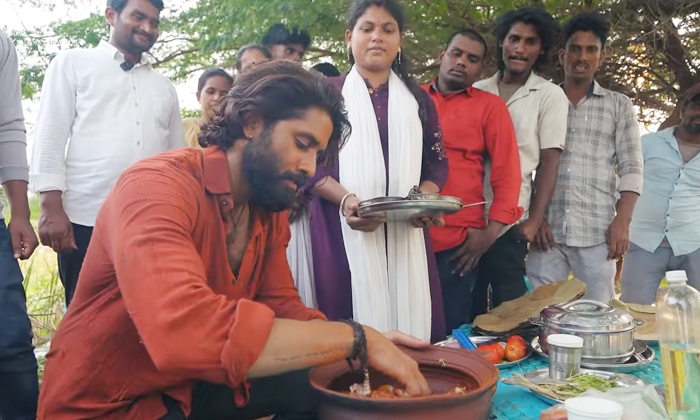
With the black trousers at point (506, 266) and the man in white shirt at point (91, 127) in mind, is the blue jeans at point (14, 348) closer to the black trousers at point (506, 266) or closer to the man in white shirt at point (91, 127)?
the man in white shirt at point (91, 127)

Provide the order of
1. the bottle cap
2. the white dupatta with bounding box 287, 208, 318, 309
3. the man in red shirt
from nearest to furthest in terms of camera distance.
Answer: the bottle cap
the white dupatta with bounding box 287, 208, 318, 309
the man in red shirt

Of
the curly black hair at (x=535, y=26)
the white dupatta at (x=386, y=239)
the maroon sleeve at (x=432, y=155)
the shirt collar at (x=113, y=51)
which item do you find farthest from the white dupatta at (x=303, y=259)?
the curly black hair at (x=535, y=26)

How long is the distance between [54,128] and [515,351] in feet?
7.93

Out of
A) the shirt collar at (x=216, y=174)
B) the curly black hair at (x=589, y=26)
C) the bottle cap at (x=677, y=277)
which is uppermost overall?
the curly black hair at (x=589, y=26)

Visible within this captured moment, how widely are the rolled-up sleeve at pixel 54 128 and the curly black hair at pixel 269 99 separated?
142cm

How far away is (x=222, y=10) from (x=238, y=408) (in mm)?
3962

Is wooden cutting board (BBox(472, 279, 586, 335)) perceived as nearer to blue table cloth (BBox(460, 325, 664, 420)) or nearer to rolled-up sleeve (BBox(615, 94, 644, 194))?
blue table cloth (BBox(460, 325, 664, 420))

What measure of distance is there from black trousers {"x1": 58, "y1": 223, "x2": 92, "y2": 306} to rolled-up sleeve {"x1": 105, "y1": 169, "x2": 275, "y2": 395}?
69.4 inches

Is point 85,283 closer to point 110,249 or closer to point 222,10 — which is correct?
point 110,249

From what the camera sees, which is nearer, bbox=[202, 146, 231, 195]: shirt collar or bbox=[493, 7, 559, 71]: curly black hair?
bbox=[202, 146, 231, 195]: shirt collar

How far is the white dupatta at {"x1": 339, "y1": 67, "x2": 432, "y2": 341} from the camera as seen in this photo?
8.75ft

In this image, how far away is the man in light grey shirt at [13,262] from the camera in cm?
214

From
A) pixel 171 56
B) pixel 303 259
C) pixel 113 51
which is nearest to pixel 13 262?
pixel 303 259

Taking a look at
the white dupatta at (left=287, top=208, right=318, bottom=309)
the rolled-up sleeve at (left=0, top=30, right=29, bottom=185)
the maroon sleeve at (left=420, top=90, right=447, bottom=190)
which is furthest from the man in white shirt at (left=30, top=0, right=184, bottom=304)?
the maroon sleeve at (left=420, top=90, right=447, bottom=190)
